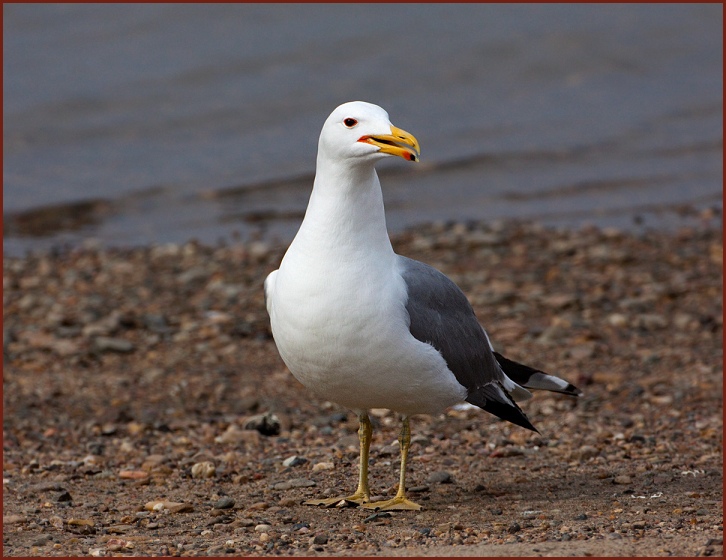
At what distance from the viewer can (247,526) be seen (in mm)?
5121

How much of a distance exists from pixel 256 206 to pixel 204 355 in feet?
19.5

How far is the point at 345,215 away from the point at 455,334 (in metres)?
0.85

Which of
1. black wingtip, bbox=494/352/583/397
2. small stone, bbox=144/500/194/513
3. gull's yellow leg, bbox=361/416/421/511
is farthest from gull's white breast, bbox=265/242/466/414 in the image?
black wingtip, bbox=494/352/583/397

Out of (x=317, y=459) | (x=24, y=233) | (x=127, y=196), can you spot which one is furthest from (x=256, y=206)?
(x=317, y=459)

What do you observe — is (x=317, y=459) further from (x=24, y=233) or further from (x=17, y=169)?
(x=17, y=169)

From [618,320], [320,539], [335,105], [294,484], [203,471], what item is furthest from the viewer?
[335,105]

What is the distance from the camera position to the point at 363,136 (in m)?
4.98

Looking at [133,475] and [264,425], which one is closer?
[133,475]

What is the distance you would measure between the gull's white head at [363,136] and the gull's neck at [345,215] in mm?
71

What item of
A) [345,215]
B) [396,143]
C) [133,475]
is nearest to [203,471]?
[133,475]

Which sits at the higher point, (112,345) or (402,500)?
(112,345)

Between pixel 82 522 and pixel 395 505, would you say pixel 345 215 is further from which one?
pixel 82 522

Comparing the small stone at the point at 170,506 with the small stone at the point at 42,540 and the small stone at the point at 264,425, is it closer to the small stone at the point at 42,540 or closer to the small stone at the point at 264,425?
the small stone at the point at 42,540

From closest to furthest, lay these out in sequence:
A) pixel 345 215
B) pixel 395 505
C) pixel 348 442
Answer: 1. pixel 345 215
2. pixel 395 505
3. pixel 348 442
